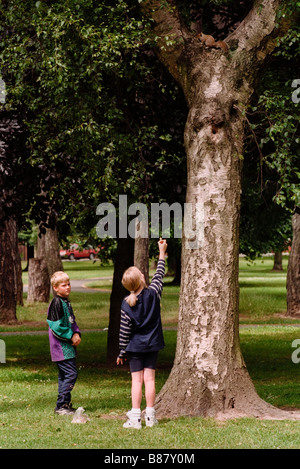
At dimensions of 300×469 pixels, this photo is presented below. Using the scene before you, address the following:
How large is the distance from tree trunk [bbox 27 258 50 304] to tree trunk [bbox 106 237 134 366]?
511 inches

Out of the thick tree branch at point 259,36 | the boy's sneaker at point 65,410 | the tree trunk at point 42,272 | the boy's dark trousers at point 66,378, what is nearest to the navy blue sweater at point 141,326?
the boy's dark trousers at point 66,378

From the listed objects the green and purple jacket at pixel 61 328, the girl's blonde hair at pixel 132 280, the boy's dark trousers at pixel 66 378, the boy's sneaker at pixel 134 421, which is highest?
the girl's blonde hair at pixel 132 280

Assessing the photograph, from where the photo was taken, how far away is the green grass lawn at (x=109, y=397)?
24.1 feet

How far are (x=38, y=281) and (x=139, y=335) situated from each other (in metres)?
19.2

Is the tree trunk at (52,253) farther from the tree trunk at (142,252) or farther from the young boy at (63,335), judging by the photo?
the young boy at (63,335)

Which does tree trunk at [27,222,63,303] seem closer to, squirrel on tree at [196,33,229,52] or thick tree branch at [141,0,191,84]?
thick tree branch at [141,0,191,84]

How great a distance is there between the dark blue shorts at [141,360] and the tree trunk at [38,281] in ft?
61.8

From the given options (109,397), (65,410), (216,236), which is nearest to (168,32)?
(216,236)

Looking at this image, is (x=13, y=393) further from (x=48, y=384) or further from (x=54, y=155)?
(x=54, y=155)

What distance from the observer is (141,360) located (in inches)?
317

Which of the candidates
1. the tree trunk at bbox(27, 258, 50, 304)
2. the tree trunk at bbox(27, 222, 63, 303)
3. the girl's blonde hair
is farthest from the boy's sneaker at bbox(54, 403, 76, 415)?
the tree trunk at bbox(27, 258, 50, 304)

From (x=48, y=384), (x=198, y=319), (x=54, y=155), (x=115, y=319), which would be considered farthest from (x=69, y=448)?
(x=115, y=319)

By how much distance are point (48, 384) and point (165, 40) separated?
527 cm

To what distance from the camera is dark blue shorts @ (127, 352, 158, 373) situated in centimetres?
804
